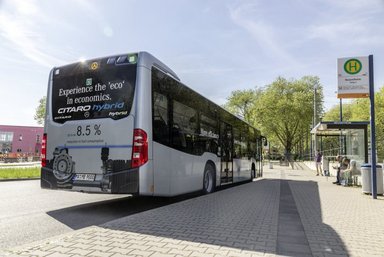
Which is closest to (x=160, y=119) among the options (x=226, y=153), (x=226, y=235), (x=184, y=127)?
(x=184, y=127)

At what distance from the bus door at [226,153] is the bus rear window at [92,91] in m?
5.69

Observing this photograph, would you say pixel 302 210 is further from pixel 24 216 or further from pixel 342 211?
pixel 24 216

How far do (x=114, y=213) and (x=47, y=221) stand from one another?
151 cm

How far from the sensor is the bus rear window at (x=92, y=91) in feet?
23.9

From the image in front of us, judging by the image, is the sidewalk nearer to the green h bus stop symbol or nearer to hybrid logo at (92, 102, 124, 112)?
hybrid logo at (92, 102, 124, 112)

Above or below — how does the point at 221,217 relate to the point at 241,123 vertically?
below

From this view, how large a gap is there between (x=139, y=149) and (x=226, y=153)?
6270 mm

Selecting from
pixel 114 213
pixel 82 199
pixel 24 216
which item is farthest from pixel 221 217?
pixel 82 199

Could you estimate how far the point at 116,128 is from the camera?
282 inches

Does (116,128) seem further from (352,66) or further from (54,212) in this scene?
(352,66)

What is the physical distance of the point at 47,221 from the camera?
647 centimetres

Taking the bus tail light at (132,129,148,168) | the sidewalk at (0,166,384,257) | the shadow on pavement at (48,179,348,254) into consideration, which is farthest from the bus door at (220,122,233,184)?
the bus tail light at (132,129,148,168)

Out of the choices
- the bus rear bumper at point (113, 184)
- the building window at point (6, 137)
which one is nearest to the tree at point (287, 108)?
the bus rear bumper at point (113, 184)

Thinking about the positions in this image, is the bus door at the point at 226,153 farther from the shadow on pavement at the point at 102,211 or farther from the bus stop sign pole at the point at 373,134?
the bus stop sign pole at the point at 373,134
